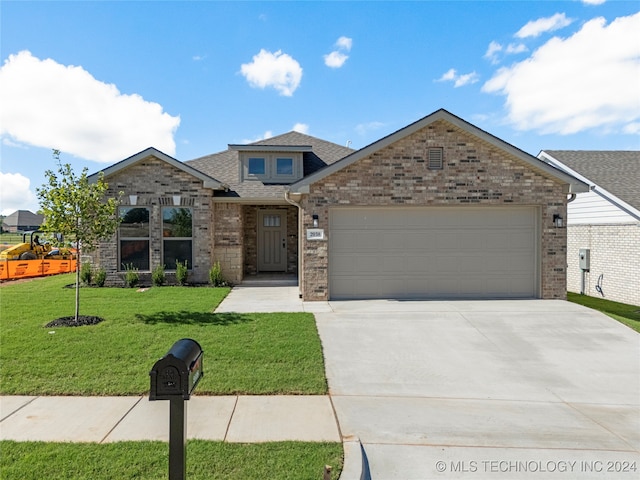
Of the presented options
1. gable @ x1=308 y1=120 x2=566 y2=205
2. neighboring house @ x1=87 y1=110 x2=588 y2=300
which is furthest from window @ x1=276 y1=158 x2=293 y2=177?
gable @ x1=308 y1=120 x2=566 y2=205

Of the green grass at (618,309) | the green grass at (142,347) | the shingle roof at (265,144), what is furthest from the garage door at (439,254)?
the shingle roof at (265,144)

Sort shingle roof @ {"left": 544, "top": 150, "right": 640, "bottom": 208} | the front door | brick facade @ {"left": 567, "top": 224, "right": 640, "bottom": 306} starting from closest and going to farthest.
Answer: brick facade @ {"left": 567, "top": 224, "right": 640, "bottom": 306}, shingle roof @ {"left": 544, "top": 150, "right": 640, "bottom": 208}, the front door

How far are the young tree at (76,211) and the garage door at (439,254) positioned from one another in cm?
560

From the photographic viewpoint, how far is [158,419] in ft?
13.3

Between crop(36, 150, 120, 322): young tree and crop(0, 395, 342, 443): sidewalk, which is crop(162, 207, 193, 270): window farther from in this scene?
crop(0, 395, 342, 443): sidewalk

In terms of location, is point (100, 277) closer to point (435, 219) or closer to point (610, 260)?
point (435, 219)

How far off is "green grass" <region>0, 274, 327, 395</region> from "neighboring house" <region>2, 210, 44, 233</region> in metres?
90.2

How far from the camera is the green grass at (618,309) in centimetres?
861

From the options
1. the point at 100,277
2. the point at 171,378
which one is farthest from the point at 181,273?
the point at 171,378

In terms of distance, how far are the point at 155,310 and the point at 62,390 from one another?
401cm

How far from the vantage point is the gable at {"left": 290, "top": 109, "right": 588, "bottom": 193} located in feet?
32.6

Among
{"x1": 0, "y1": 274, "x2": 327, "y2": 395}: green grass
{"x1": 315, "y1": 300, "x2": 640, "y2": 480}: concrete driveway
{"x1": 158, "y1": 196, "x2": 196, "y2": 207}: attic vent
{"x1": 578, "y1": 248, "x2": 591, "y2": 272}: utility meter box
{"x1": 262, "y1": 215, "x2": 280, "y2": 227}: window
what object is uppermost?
{"x1": 158, "y1": 196, "x2": 196, "y2": 207}: attic vent

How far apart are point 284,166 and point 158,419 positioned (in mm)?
11479

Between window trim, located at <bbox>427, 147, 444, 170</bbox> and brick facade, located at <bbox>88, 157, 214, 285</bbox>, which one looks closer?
window trim, located at <bbox>427, 147, 444, 170</bbox>
